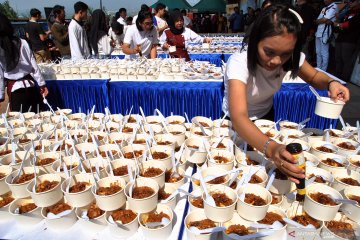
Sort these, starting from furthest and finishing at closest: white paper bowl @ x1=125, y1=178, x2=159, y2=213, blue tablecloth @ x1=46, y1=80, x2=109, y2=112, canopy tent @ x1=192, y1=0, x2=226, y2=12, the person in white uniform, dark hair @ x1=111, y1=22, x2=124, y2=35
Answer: canopy tent @ x1=192, y1=0, x2=226, y2=12 < dark hair @ x1=111, y1=22, x2=124, y2=35 < the person in white uniform < blue tablecloth @ x1=46, y1=80, x2=109, y2=112 < white paper bowl @ x1=125, y1=178, x2=159, y2=213

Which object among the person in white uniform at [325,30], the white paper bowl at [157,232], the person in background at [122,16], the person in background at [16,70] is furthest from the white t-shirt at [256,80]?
the person in background at [122,16]

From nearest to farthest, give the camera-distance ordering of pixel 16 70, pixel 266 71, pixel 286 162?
pixel 286 162 < pixel 266 71 < pixel 16 70

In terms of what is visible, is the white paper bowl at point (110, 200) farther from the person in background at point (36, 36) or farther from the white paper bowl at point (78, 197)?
the person in background at point (36, 36)

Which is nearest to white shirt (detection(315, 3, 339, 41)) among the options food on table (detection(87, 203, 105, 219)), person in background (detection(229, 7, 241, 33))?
food on table (detection(87, 203, 105, 219))

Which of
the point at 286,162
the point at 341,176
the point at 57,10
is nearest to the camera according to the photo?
the point at 286,162

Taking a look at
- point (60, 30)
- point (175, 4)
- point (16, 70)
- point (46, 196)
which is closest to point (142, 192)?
point (46, 196)

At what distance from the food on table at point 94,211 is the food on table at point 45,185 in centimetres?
22

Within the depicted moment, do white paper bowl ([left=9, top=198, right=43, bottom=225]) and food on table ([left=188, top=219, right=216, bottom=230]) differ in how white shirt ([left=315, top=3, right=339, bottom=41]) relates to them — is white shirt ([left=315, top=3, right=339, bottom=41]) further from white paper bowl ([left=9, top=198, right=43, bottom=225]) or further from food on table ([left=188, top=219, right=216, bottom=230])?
white paper bowl ([left=9, top=198, right=43, bottom=225])

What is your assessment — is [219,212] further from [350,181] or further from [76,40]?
[76,40]

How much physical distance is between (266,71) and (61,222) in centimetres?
143

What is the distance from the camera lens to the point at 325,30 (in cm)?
596

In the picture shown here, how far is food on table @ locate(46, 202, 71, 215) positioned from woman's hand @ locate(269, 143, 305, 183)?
3.24 ft

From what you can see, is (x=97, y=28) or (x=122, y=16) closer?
(x=97, y=28)

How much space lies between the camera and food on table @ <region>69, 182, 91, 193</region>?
1209 millimetres
